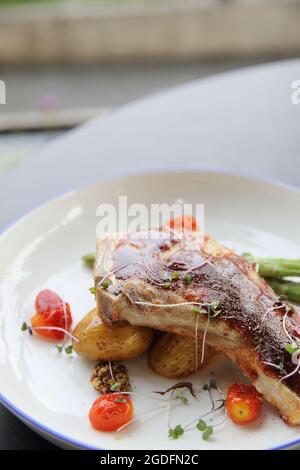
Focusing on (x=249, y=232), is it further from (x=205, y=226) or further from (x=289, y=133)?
(x=289, y=133)

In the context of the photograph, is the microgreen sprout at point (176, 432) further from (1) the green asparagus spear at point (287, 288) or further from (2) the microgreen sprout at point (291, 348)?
(1) the green asparagus spear at point (287, 288)

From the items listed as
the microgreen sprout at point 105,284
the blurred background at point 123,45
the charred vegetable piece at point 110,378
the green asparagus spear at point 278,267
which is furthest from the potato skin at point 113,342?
the blurred background at point 123,45

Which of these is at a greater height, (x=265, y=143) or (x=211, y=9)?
(x=211, y=9)

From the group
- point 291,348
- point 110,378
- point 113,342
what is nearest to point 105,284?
point 113,342

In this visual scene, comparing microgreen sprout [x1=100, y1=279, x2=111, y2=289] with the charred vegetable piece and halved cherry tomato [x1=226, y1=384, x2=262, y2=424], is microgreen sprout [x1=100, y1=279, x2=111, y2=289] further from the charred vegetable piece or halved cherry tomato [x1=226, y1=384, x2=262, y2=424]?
halved cherry tomato [x1=226, y1=384, x2=262, y2=424]

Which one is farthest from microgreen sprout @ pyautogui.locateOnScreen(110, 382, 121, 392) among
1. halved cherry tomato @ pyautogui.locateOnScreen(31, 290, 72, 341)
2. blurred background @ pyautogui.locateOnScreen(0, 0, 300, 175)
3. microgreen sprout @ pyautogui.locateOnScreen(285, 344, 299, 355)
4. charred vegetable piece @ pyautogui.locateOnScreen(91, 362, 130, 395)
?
blurred background @ pyautogui.locateOnScreen(0, 0, 300, 175)
